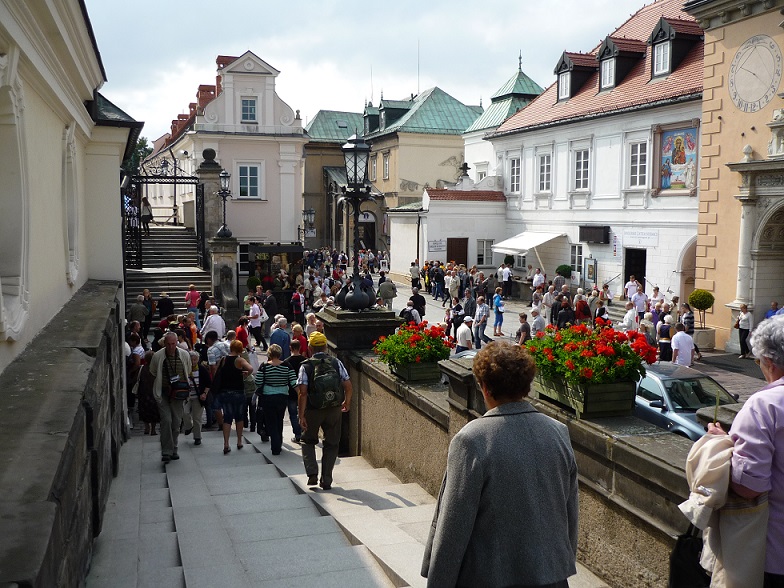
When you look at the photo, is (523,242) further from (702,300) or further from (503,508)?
(503,508)

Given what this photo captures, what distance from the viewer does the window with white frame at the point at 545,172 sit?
3290 centimetres

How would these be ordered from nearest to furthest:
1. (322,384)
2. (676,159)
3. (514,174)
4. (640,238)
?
(322,384) → (676,159) → (640,238) → (514,174)

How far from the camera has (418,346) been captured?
8.15 metres

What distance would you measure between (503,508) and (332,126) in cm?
6228

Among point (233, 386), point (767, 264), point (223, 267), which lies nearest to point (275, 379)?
point (233, 386)

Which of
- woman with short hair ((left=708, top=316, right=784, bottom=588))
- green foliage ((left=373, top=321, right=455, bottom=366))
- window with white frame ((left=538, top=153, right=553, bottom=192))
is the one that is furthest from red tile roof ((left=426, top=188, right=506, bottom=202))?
woman with short hair ((left=708, top=316, right=784, bottom=588))

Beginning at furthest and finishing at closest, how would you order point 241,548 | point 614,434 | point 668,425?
point 668,425
point 241,548
point 614,434

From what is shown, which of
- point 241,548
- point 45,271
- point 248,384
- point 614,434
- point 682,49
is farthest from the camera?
point 682,49

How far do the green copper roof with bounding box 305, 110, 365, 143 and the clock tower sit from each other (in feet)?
140

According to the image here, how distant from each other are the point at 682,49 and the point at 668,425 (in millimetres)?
20270

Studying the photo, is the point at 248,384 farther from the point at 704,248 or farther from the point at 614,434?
the point at 704,248

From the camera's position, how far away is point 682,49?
26953mm

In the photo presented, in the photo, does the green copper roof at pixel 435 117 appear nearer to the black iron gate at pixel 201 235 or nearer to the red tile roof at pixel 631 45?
the red tile roof at pixel 631 45

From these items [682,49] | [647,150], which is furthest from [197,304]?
[682,49]
